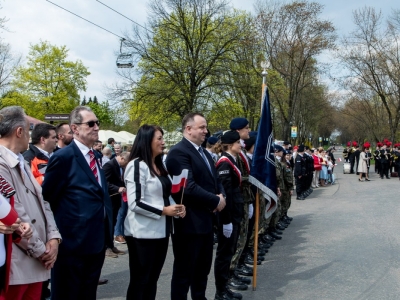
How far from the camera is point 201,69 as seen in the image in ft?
84.7

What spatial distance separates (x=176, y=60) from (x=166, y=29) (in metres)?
1.92

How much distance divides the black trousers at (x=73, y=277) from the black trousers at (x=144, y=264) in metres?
0.46

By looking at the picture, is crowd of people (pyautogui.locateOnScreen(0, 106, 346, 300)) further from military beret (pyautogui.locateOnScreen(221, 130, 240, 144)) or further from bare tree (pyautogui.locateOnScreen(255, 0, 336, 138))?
bare tree (pyautogui.locateOnScreen(255, 0, 336, 138))

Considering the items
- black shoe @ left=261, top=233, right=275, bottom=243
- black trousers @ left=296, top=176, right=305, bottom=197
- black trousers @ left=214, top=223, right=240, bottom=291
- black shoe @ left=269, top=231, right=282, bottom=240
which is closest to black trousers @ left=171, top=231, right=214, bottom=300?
→ black trousers @ left=214, top=223, right=240, bottom=291

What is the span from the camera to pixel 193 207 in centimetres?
433

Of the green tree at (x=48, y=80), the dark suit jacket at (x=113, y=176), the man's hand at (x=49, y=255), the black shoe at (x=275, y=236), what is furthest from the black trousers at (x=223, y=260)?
the green tree at (x=48, y=80)

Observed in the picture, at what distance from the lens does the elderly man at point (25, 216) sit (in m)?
2.85

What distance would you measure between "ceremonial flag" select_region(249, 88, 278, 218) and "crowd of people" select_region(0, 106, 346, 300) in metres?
0.43

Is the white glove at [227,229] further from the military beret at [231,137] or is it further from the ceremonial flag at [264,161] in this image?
the military beret at [231,137]

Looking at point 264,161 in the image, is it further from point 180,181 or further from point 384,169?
point 384,169

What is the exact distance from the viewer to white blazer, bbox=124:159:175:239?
12.7ft

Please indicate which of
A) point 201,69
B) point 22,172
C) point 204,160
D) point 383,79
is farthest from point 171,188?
point 383,79

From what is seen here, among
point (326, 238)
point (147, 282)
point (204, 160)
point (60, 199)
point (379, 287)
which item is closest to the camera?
point (60, 199)

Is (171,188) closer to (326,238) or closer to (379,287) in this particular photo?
(379,287)
